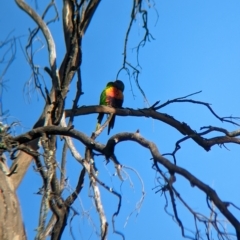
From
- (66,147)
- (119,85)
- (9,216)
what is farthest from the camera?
(119,85)

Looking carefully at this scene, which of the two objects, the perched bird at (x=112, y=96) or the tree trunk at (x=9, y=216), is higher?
the perched bird at (x=112, y=96)

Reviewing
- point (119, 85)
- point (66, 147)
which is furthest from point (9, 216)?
point (119, 85)

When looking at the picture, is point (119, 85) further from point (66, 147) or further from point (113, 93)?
point (66, 147)

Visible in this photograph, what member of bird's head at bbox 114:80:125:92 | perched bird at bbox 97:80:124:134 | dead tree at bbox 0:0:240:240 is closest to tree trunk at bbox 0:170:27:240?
dead tree at bbox 0:0:240:240

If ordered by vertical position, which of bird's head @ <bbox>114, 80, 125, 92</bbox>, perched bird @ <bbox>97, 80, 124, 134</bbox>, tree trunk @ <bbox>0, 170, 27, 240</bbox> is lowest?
tree trunk @ <bbox>0, 170, 27, 240</bbox>

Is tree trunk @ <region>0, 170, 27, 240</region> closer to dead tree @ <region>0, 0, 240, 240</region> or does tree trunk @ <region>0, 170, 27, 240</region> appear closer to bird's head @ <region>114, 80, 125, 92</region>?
dead tree @ <region>0, 0, 240, 240</region>

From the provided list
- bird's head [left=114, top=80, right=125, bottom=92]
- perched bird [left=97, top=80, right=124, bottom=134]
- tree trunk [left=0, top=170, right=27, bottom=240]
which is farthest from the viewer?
bird's head [left=114, top=80, right=125, bottom=92]

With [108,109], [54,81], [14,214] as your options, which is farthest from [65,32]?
[14,214]

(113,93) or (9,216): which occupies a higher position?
(113,93)

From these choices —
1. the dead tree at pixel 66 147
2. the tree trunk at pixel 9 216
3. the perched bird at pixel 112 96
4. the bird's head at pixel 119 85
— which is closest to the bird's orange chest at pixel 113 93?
the perched bird at pixel 112 96

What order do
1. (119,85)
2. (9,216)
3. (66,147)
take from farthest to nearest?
(119,85), (66,147), (9,216)

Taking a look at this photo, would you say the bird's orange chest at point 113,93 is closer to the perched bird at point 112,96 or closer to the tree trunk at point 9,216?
the perched bird at point 112,96

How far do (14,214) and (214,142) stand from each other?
4.13 ft

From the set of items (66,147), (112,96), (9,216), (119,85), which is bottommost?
(9,216)
